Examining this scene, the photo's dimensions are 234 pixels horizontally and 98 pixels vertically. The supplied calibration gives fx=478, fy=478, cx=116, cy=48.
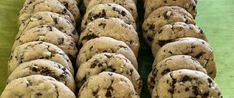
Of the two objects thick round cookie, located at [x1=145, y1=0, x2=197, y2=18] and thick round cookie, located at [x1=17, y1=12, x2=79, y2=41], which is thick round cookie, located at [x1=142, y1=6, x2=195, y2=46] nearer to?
thick round cookie, located at [x1=145, y1=0, x2=197, y2=18]

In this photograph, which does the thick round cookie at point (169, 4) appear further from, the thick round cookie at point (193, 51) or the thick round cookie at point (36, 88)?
the thick round cookie at point (36, 88)

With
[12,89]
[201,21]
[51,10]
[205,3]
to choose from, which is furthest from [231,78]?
[12,89]

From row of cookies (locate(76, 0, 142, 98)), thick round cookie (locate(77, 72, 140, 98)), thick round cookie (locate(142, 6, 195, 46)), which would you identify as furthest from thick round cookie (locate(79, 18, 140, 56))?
thick round cookie (locate(77, 72, 140, 98))

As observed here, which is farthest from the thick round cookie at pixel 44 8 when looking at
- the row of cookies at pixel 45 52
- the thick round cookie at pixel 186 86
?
the thick round cookie at pixel 186 86

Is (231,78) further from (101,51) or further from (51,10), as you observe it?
(51,10)

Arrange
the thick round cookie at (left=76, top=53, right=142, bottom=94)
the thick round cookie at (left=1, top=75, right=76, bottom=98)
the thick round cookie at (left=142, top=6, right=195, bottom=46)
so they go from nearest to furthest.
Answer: the thick round cookie at (left=1, top=75, right=76, bottom=98)
the thick round cookie at (left=76, top=53, right=142, bottom=94)
the thick round cookie at (left=142, top=6, right=195, bottom=46)

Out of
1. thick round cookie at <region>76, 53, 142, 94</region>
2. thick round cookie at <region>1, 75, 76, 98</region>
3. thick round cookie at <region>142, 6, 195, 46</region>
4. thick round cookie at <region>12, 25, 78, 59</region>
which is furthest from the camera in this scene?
thick round cookie at <region>142, 6, 195, 46</region>
